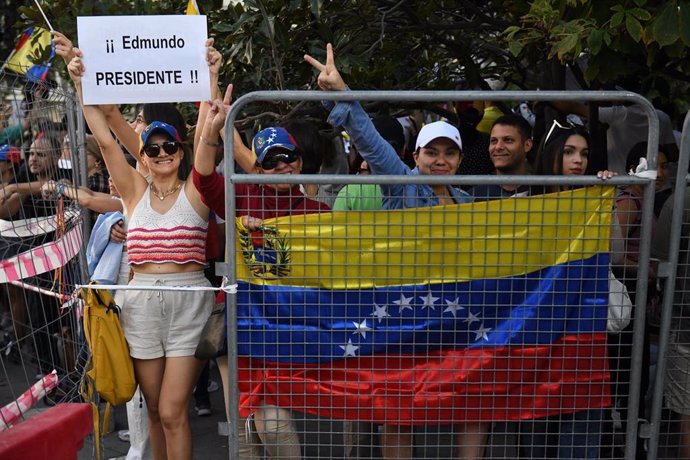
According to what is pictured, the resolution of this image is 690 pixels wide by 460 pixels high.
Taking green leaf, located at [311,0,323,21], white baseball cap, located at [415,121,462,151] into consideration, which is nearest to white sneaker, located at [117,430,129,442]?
white baseball cap, located at [415,121,462,151]

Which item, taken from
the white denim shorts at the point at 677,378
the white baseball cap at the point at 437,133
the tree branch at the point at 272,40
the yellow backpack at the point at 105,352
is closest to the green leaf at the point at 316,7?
the tree branch at the point at 272,40

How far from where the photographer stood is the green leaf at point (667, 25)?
14.8 feet

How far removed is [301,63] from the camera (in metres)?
6.71

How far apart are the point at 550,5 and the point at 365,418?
2.42 meters

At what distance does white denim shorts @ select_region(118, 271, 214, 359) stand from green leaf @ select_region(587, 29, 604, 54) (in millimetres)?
2462

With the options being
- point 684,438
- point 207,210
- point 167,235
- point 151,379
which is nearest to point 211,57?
point 207,210

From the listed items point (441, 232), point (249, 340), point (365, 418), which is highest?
point (441, 232)

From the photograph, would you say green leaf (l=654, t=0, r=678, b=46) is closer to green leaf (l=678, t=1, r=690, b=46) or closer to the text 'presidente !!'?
green leaf (l=678, t=1, r=690, b=46)

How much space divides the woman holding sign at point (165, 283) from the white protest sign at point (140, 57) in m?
0.39

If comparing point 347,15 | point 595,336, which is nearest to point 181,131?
point 347,15

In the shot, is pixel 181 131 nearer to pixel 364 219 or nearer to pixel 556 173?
pixel 364 219

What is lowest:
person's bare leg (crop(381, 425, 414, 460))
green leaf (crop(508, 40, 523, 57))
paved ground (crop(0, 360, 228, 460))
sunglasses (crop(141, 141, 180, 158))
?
paved ground (crop(0, 360, 228, 460))

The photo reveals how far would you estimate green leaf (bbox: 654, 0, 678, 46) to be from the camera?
4504mm

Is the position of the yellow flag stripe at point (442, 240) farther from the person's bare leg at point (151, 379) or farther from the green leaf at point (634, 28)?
the person's bare leg at point (151, 379)
